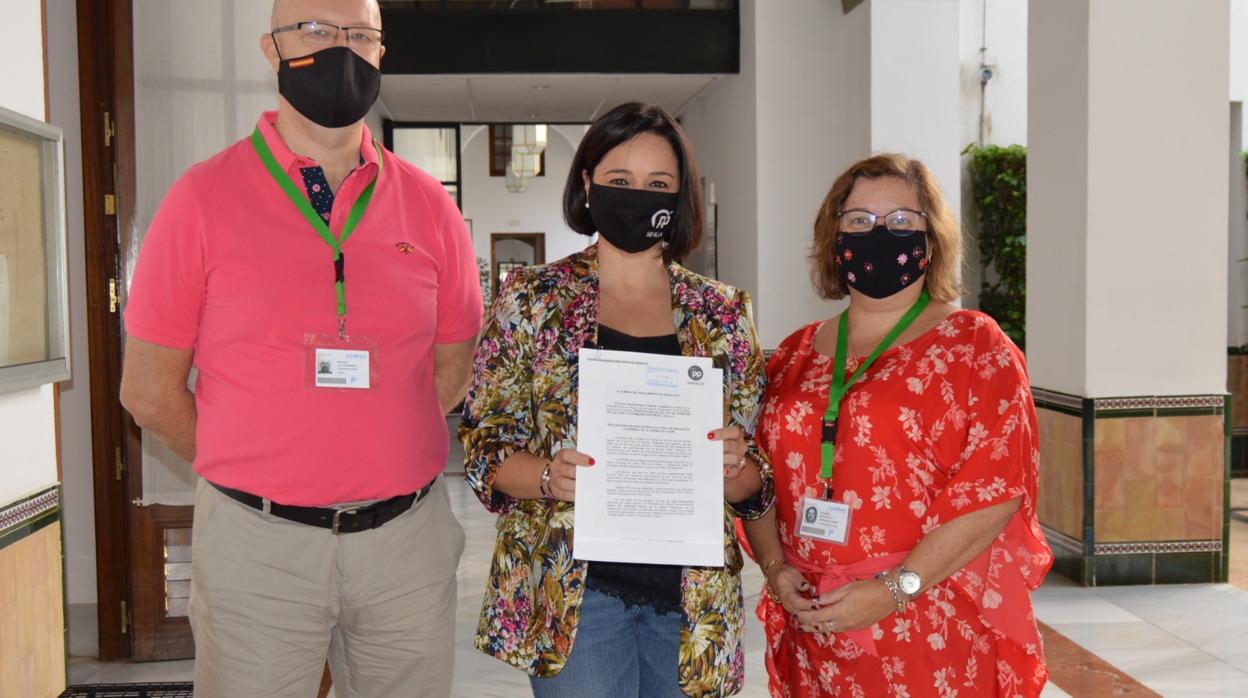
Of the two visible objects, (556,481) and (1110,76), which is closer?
(556,481)

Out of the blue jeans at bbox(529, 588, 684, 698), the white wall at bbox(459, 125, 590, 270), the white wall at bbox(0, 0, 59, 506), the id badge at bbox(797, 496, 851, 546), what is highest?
the white wall at bbox(459, 125, 590, 270)

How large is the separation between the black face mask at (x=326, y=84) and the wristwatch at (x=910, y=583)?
1.27 metres

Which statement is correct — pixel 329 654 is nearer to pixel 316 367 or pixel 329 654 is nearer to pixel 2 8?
pixel 316 367

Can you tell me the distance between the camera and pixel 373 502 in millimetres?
1912

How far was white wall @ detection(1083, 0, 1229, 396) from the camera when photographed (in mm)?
5031

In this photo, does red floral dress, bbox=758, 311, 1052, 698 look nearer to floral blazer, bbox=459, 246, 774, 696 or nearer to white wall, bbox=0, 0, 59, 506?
floral blazer, bbox=459, 246, 774, 696

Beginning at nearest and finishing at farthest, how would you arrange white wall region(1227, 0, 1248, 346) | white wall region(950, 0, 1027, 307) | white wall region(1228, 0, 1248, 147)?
white wall region(1227, 0, 1248, 346), white wall region(1228, 0, 1248, 147), white wall region(950, 0, 1027, 307)

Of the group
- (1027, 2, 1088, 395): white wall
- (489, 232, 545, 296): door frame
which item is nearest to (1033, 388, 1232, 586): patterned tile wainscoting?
(1027, 2, 1088, 395): white wall

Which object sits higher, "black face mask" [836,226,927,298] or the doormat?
"black face mask" [836,226,927,298]

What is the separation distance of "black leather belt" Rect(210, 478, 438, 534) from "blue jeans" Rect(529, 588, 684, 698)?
401 mm

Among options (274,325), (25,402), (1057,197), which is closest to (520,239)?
(1057,197)

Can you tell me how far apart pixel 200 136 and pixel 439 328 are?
7.99ft

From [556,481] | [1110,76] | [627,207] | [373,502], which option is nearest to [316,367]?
[373,502]

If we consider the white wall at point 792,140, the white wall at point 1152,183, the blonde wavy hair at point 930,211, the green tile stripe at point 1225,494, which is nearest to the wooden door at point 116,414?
the blonde wavy hair at point 930,211
